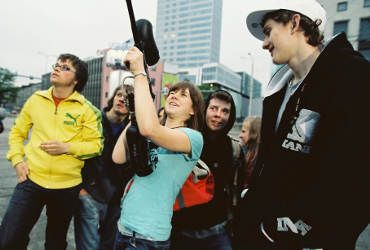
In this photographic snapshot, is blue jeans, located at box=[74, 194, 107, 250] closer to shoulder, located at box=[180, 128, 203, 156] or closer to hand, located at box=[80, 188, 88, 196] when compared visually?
hand, located at box=[80, 188, 88, 196]

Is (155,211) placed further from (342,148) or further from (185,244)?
(342,148)

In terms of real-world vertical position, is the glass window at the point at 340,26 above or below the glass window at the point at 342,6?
below

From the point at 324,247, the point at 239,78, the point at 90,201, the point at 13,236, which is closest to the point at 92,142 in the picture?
the point at 90,201

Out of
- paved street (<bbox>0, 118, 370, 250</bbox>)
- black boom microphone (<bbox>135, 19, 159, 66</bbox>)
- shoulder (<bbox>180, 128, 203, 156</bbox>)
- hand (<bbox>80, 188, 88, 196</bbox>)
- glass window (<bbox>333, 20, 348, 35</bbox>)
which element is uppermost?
glass window (<bbox>333, 20, 348, 35</bbox>)

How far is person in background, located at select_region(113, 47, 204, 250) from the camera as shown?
67.3 inches

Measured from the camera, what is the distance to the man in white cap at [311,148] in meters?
1.18

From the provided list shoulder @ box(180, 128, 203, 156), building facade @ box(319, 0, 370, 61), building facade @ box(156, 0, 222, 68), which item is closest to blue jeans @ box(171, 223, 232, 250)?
shoulder @ box(180, 128, 203, 156)

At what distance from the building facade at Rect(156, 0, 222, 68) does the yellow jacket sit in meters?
155

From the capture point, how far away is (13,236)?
2.53 meters

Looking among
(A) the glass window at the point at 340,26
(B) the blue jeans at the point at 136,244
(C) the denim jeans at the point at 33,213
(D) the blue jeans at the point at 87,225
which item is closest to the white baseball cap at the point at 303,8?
(B) the blue jeans at the point at 136,244

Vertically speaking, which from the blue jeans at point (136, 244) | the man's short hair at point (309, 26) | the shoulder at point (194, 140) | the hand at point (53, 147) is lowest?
the blue jeans at point (136, 244)

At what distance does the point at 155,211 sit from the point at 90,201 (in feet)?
5.34

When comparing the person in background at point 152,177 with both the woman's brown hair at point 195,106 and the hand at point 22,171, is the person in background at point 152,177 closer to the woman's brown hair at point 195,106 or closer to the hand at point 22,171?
the woman's brown hair at point 195,106

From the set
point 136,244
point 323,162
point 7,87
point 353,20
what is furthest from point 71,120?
point 7,87
